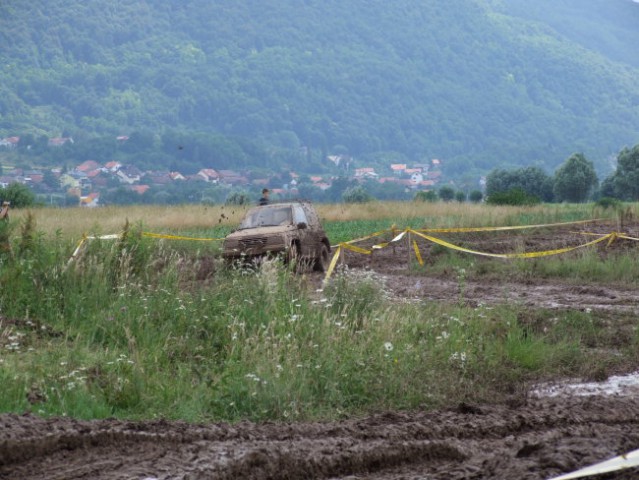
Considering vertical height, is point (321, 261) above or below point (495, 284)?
above

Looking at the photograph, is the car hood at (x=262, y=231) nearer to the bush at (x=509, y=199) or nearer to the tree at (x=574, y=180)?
the bush at (x=509, y=199)

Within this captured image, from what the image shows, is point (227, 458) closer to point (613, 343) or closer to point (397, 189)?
point (613, 343)

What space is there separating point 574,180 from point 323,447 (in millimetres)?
113442

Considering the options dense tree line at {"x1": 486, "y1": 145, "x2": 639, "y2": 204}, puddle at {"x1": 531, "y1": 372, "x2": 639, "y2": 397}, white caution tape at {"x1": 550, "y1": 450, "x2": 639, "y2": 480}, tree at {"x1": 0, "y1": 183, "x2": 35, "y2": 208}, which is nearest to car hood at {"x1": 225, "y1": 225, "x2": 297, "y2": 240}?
puddle at {"x1": 531, "y1": 372, "x2": 639, "y2": 397}

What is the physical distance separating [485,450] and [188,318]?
5421 millimetres

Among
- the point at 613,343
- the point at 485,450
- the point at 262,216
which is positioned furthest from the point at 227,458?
the point at 262,216

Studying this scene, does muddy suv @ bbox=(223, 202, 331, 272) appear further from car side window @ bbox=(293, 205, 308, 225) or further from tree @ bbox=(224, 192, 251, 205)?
tree @ bbox=(224, 192, 251, 205)

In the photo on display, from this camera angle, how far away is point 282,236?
21547mm

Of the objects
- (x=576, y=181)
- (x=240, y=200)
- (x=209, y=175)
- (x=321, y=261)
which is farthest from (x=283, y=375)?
(x=209, y=175)

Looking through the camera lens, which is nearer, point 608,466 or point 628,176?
point 608,466

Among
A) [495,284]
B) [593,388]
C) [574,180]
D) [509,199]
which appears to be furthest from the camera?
[574,180]

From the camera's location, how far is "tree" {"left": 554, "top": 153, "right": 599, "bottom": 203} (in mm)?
116625

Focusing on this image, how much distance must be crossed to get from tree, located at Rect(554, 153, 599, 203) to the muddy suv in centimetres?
9717

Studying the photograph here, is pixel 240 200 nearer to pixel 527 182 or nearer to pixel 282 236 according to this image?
pixel 282 236
